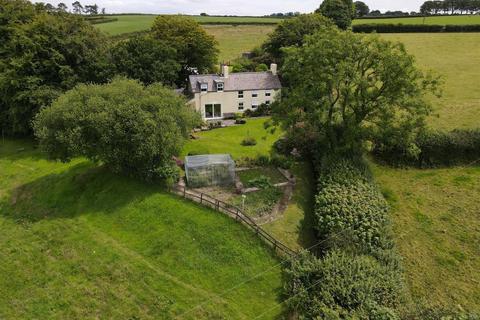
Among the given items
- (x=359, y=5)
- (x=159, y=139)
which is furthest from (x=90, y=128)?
(x=359, y=5)

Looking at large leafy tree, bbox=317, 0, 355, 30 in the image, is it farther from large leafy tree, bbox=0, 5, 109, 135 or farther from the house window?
large leafy tree, bbox=0, 5, 109, 135

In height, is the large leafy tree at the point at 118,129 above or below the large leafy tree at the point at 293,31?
below

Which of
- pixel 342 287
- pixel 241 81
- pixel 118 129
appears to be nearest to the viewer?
pixel 342 287

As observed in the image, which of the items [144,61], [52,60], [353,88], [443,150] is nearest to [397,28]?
[443,150]

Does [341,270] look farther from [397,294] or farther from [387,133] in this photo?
[387,133]

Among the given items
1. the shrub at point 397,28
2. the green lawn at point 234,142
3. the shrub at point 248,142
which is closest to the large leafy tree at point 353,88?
the green lawn at point 234,142

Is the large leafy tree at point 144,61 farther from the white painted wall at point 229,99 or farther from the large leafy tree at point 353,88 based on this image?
the large leafy tree at point 353,88

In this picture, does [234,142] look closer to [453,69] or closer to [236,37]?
[453,69]
